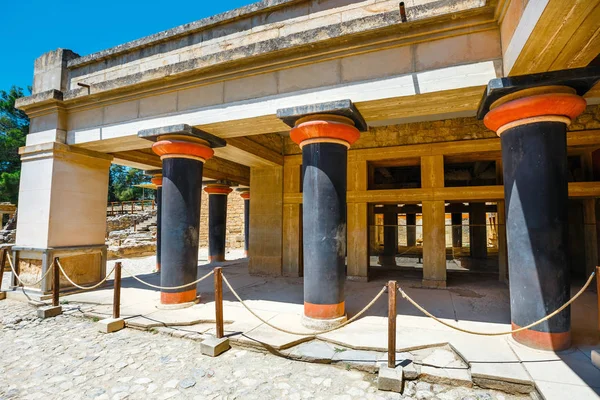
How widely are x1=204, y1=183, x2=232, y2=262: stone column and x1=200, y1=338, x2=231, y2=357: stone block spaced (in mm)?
8926

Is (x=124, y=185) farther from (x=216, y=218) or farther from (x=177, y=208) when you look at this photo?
(x=177, y=208)

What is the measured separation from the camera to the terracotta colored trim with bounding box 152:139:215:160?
5.43 meters

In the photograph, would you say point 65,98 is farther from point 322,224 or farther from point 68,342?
point 322,224

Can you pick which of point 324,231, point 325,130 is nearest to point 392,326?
point 324,231

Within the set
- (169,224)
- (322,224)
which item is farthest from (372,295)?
(169,224)

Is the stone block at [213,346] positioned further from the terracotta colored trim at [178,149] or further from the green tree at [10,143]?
the green tree at [10,143]

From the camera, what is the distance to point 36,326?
499 centimetres

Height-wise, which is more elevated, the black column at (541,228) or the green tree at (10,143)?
the green tree at (10,143)

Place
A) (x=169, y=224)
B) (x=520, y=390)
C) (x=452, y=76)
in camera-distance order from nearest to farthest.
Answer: (x=520, y=390) < (x=452, y=76) < (x=169, y=224)

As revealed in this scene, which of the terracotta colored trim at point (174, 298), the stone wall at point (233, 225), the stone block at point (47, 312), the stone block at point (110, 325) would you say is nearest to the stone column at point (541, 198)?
the terracotta colored trim at point (174, 298)

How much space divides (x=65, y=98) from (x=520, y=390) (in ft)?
28.6

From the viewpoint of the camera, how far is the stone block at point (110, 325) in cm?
461

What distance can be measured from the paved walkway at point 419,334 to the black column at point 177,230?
0.46m

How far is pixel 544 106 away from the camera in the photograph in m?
3.48
